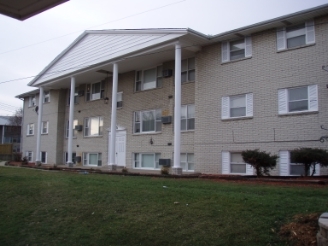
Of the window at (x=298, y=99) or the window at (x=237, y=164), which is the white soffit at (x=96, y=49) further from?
the window at (x=237, y=164)

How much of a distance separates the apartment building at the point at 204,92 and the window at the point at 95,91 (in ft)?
0.26

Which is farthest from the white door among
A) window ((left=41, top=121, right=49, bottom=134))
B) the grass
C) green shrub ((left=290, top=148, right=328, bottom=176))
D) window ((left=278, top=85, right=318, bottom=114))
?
the grass

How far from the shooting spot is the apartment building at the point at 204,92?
51.2 ft

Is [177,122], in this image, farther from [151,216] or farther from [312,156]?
[151,216]

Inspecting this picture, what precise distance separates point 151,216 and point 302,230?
2.99m

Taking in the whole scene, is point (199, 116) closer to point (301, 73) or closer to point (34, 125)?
point (301, 73)

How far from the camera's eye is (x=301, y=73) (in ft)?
51.4

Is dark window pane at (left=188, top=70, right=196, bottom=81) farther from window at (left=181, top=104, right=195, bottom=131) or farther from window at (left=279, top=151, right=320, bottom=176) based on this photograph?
window at (left=279, top=151, right=320, bottom=176)

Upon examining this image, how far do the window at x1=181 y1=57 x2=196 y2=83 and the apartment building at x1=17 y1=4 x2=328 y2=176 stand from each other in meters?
0.06

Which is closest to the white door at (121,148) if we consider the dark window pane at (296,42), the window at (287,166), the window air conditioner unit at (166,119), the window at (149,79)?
the window at (149,79)

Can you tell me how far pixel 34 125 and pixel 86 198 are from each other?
27.7m

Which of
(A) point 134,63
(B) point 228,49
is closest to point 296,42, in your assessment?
(B) point 228,49

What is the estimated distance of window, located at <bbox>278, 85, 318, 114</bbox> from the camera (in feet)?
49.9

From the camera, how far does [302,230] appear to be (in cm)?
575
